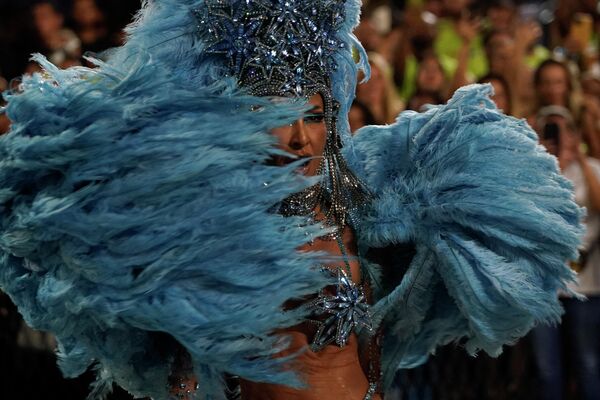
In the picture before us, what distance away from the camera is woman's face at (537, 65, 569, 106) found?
14.3ft

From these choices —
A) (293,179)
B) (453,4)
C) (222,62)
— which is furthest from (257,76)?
(453,4)

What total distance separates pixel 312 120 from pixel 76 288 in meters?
0.64

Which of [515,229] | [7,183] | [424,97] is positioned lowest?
[424,97]

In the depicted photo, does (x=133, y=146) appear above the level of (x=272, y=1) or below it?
below

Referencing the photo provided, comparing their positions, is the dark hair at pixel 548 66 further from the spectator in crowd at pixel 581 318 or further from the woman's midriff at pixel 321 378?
the woman's midriff at pixel 321 378

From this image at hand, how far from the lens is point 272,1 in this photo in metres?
2.28

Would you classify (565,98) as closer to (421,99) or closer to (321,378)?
(421,99)

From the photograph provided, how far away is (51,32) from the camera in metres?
5.44

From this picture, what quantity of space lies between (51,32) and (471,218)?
11.8 ft

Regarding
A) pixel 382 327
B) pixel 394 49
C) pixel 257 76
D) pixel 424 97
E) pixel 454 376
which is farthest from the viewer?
pixel 394 49

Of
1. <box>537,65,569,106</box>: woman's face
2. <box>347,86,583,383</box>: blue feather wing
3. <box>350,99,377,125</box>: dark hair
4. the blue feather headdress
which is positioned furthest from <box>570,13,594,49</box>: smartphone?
the blue feather headdress

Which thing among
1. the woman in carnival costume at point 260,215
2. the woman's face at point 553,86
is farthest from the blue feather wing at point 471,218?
the woman's face at point 553,86

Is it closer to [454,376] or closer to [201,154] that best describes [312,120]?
[201,154]

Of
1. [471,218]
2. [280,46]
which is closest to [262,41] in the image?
[280,46]
